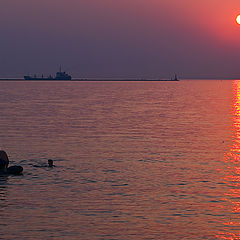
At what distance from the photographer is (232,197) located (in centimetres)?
2641

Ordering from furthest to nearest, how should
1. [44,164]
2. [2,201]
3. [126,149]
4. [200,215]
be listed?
1. [126,149]
2. [44,164]
3. [2,201]
4. [200,215]

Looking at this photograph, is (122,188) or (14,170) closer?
(122,188)

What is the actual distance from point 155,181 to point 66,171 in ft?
21.8

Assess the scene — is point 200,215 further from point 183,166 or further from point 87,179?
point 183,166

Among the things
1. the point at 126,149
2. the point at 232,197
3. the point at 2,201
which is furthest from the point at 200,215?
the point at 126,149

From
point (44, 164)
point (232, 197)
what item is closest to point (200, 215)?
point (232, 197)

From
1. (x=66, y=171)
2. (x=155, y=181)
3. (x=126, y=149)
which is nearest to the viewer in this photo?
(x=155, y=181)

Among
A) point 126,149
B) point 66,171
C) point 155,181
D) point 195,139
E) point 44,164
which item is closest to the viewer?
point 155,181

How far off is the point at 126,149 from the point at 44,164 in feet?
31.3

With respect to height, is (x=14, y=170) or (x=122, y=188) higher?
(x=14, y=170)

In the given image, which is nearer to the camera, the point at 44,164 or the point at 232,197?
the point at 232,197

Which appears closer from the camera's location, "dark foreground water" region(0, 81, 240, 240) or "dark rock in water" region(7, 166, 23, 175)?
"dark foreground water" region(0, 81, 240, 240)

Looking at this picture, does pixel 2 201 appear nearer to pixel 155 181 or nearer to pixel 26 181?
pixel 26 181

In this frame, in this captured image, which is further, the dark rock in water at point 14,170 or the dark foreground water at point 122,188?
the dark rock in water at point 14,170
